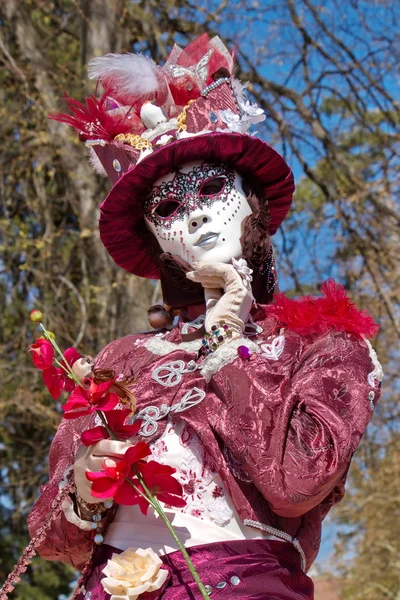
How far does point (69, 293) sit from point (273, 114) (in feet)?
5.42

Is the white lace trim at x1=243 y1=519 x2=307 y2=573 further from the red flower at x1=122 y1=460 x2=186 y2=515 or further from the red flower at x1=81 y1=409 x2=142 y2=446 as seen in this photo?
the red flower at x1=81 y1=409 x2=142 y2=446

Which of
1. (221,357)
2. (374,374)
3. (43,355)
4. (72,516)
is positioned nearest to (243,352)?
(221,357)

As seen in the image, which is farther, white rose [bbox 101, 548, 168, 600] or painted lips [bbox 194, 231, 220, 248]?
painted lips [bbox 194, 231, 220, 248]

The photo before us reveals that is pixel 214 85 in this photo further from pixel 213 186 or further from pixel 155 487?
pixel 155 487

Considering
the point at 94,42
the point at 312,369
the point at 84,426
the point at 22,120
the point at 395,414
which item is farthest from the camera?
the point at 395,414

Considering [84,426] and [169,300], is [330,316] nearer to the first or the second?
[169,300]

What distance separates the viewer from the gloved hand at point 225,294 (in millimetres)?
1707

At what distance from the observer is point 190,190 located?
1.88 metres

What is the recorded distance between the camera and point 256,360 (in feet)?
5.64

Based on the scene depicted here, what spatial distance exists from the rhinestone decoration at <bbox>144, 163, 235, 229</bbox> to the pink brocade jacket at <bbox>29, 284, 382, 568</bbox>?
0.24m

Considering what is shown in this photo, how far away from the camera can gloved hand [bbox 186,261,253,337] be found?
171cm

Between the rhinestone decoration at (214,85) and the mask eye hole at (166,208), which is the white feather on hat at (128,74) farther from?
the mask eye hole at (166,208)

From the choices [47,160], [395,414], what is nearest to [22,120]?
[47,160]

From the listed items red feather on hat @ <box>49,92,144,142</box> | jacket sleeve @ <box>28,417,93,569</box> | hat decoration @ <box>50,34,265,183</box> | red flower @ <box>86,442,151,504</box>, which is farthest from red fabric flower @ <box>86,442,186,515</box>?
red feather on hat @ <box>49,92,144,142</box>
